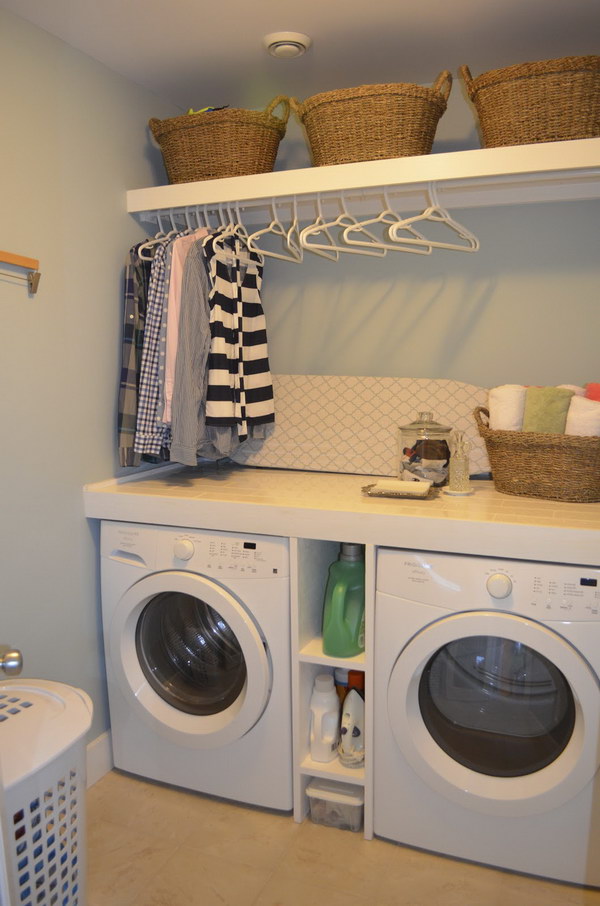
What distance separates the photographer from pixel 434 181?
194 centimetres

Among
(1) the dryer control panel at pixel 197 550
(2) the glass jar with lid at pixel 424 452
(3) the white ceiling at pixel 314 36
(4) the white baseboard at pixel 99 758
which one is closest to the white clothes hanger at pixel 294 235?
(3) the white ceiling at pixel 314 36

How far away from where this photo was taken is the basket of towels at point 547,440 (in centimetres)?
192

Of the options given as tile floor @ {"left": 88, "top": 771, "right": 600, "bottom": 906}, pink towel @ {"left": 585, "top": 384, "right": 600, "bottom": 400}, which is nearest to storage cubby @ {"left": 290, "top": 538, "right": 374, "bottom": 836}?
tile floor @ {"left": 88, "top": 771, "right": 600, "bottom": 906}

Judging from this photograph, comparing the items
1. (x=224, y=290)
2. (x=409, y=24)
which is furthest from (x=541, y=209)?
Answer: (x=224, y=290)

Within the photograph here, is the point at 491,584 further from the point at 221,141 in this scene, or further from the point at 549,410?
the point at 221,141

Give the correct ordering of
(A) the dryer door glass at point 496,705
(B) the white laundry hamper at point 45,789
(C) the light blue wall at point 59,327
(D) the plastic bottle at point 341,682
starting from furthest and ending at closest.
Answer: (D) the plastic bottle at point 341,682 → (C) the light blue wall at point 59,327 → (A) the dryer door glass at point 496,705 → (B) the white laundry hamper at point 45,789

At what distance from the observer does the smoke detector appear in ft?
6.46

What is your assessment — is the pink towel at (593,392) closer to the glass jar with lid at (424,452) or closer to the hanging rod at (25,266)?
the glass jar with lid at (424,452)

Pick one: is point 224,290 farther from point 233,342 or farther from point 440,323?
point 440,323

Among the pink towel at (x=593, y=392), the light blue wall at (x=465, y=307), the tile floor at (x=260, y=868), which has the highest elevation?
the light blue wall at (x=465, y=307)

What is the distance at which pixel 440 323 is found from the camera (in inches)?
96.3

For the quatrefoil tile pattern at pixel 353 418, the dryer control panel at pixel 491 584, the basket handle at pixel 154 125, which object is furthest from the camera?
the quatrefoil tile pattern at pixel 353 418

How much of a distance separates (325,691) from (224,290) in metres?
1.27

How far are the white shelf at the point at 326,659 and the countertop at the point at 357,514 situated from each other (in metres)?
0.34
